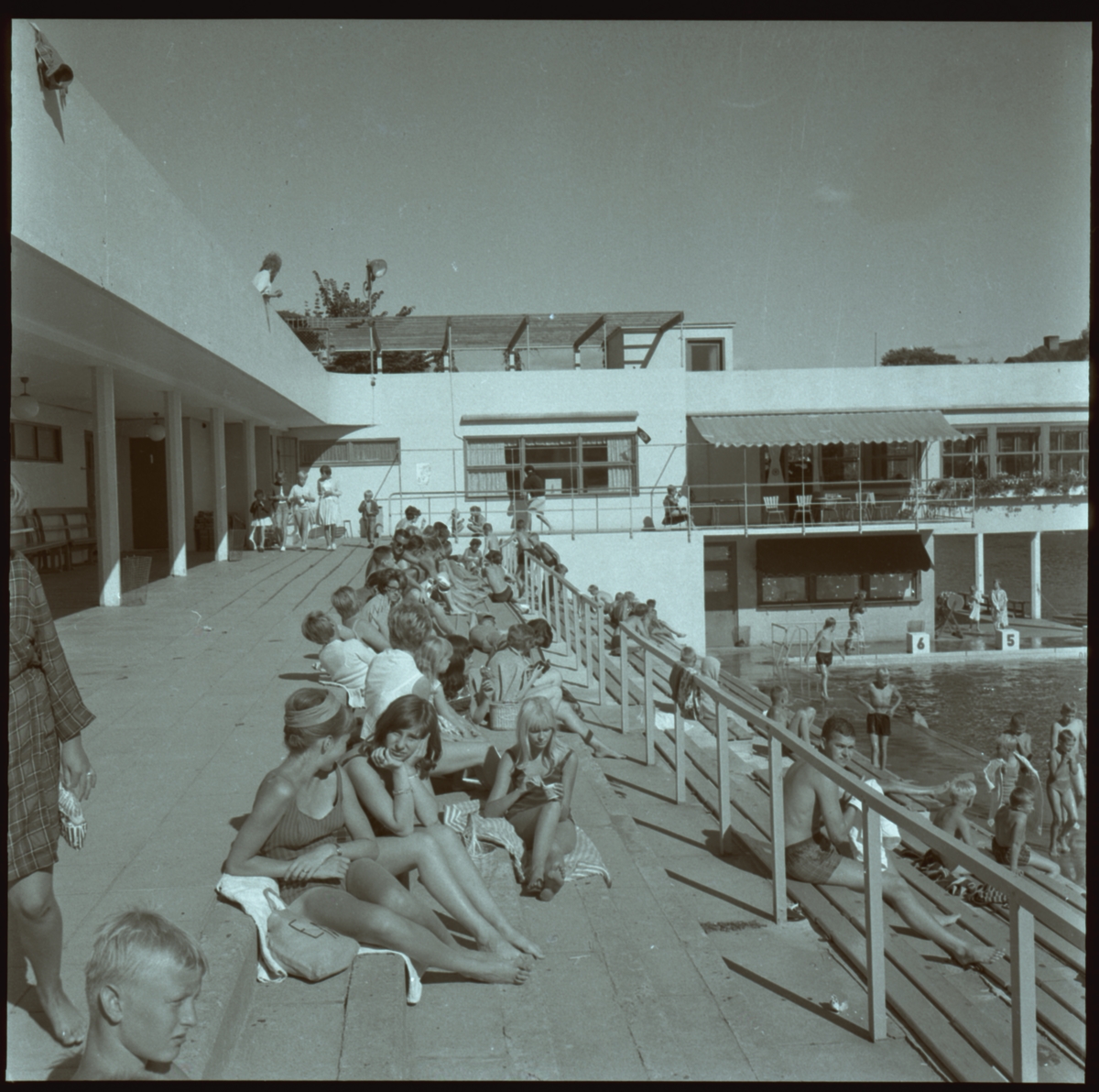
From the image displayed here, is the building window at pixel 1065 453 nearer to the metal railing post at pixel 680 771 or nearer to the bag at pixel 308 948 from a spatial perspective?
the metal railing post at pixel 680 771

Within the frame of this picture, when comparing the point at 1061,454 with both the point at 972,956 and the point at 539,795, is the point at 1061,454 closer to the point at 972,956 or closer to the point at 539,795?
the point at 972,956

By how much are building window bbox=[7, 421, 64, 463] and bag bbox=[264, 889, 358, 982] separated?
36.8ft

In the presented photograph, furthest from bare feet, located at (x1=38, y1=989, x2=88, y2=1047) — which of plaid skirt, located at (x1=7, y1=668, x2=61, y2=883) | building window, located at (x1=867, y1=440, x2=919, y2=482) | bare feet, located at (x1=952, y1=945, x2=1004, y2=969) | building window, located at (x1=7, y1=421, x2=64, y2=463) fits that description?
building window, located at (x1=867, y1=440, x2=919, y2=482)

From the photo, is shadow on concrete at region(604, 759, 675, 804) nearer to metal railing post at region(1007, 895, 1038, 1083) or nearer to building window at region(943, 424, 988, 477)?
metal railing post at region(1007, 895, 1038, 1083)

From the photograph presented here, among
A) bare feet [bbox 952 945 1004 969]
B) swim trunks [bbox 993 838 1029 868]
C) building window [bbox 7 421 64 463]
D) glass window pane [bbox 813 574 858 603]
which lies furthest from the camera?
glass window pane [bbox 813 574 858 603]

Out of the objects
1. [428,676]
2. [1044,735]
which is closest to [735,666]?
[1044,735]

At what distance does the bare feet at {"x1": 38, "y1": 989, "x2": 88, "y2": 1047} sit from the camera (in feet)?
9.01

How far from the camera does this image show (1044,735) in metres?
17.6

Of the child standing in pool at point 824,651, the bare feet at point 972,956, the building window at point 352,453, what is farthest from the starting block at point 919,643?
the bare feet at point 972,956

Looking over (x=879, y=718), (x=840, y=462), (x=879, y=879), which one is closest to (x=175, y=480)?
(x=879, y=718)

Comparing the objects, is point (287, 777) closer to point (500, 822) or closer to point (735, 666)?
point (500, 822)

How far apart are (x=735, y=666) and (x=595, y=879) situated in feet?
64.6

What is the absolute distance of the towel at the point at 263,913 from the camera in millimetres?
3281

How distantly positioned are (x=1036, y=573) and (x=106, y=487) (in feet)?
74.8
